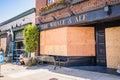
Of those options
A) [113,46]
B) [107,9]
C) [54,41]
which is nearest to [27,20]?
[54,41]

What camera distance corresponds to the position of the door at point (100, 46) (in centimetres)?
1167

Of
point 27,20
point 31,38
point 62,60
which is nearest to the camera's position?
point 62,60

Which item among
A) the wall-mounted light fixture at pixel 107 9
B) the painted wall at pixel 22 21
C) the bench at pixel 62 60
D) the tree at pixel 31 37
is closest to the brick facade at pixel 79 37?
the wall-mounted light fixture at pixel 107 9

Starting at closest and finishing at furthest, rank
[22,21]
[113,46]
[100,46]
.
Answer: [113,46]
[100,46]
[22,21]

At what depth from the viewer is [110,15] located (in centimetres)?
852

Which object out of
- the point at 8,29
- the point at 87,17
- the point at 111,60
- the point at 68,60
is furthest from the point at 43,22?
the point at 8,29

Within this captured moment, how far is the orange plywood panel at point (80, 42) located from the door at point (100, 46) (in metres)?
0.39

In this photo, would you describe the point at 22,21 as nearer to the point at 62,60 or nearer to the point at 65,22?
the point at 65,22

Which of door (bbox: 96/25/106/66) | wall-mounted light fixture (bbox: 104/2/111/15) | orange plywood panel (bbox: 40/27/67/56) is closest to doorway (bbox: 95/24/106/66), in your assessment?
door (bbox: 96/25/106/66)

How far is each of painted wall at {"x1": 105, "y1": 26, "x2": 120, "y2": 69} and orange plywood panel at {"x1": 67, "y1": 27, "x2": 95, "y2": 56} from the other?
1.64 metres

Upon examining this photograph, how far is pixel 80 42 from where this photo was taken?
1205 centimetres

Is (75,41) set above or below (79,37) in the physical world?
below

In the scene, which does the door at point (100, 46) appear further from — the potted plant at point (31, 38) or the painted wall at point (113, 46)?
the potted plant at point (31, 38)

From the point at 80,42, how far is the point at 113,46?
2.45m
